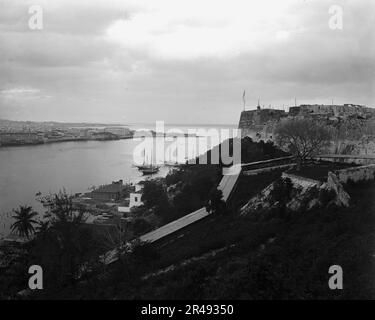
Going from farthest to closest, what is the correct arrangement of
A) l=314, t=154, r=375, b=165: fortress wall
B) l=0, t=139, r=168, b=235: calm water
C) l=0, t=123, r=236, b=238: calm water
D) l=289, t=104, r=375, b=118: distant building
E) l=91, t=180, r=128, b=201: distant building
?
l=0, t=139, r=168, b=235: calm water → l=0, t=123, r=236, b=238: calm water → l=91, t=180, r=128, b=201: distant building → l=289, t=104, r=375, b=118: distant building → l=314, t=154, r=375, b=165: fortress wall

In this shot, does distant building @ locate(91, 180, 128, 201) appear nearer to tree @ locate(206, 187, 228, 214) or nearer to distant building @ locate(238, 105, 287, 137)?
distant building @ locate(238, 105, 287, 137)

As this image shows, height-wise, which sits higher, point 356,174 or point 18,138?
point 18,138

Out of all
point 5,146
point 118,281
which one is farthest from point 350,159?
point 5,146

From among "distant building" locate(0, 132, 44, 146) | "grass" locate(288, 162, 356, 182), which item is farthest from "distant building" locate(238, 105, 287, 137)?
"distant building" locate(0, 132, 44, 146)

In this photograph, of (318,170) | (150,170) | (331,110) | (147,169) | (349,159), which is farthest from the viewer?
(147,169)

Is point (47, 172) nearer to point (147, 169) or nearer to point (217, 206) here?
point (147, 169)

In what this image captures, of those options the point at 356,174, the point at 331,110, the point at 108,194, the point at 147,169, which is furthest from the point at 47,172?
the point at 356,174

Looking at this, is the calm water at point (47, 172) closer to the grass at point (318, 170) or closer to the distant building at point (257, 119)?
the distant building at point (257, 119)

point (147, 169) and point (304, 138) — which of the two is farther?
point (147, 169)
